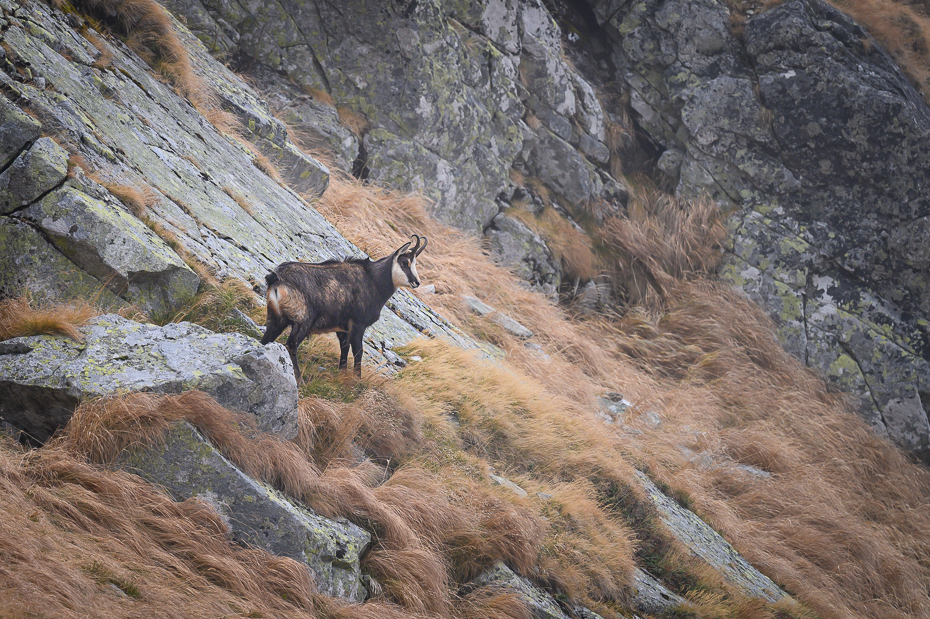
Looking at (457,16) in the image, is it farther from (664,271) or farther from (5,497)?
(5,497)

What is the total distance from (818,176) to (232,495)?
37.0ft

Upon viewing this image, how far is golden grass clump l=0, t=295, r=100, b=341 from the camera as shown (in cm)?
314

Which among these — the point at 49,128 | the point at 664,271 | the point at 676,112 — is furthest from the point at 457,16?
the point at 49,128

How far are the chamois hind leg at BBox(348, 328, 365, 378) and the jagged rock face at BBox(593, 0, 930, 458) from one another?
27.5 ft

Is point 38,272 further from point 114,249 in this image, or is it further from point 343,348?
point 343,348

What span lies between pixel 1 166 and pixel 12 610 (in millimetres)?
2734

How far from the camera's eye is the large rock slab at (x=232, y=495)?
2857 millimetres

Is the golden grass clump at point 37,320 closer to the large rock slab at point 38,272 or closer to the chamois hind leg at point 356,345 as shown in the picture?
the large rock slab at point 38,272

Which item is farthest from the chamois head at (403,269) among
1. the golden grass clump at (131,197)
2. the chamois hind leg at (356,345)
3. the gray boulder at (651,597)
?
the gray boulder at (651,597)

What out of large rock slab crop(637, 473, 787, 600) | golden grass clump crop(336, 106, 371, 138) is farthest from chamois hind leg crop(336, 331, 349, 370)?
golden grass clump crop(336, 106, 371, 138)

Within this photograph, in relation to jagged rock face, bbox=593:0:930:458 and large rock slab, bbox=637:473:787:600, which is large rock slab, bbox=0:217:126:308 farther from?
jagged rock face, bbox=593:0:930:458

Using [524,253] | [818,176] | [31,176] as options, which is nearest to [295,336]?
[31,176]

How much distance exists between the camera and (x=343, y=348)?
14.4 feet

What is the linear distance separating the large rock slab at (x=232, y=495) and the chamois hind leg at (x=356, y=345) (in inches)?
58.7
